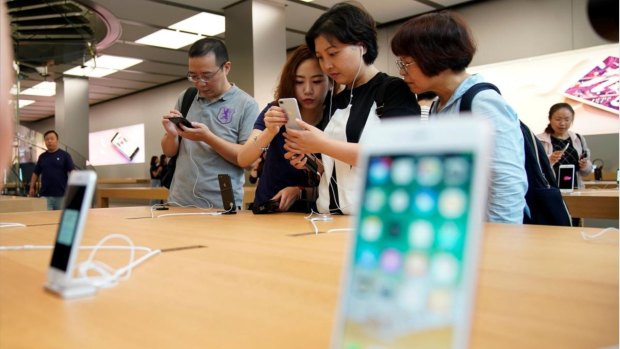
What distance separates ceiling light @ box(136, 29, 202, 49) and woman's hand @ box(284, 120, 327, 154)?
5473 millimetres

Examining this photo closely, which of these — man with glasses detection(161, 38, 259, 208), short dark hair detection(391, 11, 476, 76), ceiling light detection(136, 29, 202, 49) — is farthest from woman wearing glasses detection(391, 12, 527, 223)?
ceiling light detection(136, 29, 202, 49)

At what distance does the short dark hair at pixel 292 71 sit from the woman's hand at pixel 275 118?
19cm

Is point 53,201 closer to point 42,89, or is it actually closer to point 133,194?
point 133,194

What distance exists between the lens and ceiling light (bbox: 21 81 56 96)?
949 cm

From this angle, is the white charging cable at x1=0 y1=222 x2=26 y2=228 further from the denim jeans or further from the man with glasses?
the denim jeans

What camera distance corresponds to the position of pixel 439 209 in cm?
33

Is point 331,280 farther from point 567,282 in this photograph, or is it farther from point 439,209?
point 439,209

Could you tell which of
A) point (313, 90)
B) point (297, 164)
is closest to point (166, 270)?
point (297, 164)

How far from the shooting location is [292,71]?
73.5 inches

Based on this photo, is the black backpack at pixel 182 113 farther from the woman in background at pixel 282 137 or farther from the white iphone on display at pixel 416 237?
the white iphone on display at pixel 416 237

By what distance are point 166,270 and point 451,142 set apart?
0.66 m

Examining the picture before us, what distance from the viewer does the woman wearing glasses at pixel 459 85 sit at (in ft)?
4.63

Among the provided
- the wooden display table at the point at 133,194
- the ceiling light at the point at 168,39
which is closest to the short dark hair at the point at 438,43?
the wooden display table at the point at 133,194

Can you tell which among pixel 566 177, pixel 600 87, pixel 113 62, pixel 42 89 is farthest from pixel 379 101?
pixel 42 89
